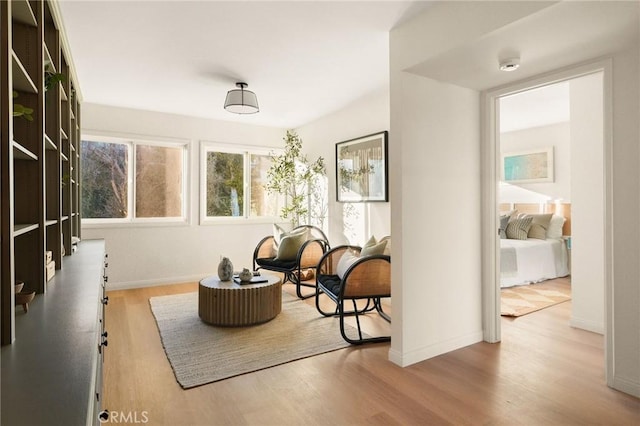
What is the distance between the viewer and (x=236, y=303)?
331cm

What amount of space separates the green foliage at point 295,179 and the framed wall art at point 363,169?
1.72 ft

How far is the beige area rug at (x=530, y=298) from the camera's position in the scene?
13.0 ft

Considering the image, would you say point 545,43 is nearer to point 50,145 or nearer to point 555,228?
point 50,145

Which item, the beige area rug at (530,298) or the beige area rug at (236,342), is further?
the beige area rug at (530,298)

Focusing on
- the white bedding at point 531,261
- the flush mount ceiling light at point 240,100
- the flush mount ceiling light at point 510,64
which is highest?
the flush mount ceiling light at point 240,100

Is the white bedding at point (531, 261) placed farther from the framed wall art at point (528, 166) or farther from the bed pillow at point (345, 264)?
the bed pillow at point (345, 264)

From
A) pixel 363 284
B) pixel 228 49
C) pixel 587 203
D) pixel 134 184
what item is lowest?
pixel 363 284

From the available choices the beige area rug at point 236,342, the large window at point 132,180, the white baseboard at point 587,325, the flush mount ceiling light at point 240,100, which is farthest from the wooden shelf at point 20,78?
the white baseboard at point 587,325

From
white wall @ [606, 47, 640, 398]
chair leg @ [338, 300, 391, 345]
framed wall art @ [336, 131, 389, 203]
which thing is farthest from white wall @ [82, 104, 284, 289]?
white wall @ [606, 47, 640, 398]

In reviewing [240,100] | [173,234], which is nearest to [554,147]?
[240,100]

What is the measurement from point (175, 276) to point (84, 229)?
1272 millimetres

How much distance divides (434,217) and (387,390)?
4.08ft

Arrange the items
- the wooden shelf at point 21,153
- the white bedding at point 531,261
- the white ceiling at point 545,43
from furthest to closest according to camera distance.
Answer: the white bedding at point 531,261 < the white ceiling at point 545,43 < the wooden shelf at point 21,153

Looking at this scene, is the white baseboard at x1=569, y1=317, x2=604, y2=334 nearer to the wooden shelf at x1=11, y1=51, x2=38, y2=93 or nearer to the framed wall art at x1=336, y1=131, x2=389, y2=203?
the framed wall art at x1=336, y1=131, x2=389, y2=203
